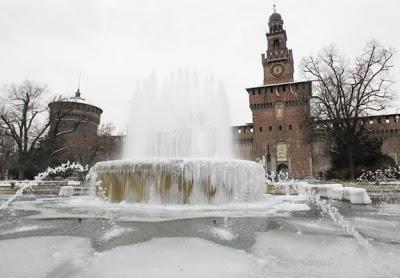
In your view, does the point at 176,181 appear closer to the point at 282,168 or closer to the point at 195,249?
the point at 195,249

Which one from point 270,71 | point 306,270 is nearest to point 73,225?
point 306,270

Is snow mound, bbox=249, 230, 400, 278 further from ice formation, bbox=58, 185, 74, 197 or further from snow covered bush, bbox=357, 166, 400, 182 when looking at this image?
snow covered bush, bbox=357, 166, 400, 182

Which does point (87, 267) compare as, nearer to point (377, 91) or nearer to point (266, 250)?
point (266, 250)

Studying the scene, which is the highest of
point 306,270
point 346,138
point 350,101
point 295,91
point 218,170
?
point 295,91

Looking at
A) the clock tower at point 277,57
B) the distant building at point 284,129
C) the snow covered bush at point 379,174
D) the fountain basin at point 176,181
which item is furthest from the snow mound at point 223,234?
the clock tower at point 277,57

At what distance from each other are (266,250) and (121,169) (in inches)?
237

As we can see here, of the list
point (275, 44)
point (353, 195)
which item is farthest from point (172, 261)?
point (275, 44)

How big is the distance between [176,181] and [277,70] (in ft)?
138

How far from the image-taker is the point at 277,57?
46.4 metres

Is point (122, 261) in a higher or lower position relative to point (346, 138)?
lower

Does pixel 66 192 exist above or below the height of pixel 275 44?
below

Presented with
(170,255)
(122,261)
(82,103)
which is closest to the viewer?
(122,261)

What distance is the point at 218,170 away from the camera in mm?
8227

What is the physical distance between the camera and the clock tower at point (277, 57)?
45844mm
